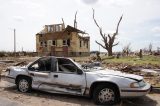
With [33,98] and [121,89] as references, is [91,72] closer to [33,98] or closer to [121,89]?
[121,89]

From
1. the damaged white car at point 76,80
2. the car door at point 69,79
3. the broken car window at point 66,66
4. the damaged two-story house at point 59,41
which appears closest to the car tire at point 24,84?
the damaged white car at point 76,80

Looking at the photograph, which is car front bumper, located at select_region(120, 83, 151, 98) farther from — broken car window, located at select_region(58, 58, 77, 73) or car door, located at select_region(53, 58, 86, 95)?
broken car window, located at select_region(58, 58, 77, 73)

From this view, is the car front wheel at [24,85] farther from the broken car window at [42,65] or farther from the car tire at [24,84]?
the broken car window at [42,65]

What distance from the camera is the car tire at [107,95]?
28.9 feet

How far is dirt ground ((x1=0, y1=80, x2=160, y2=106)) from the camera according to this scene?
29.9 feet

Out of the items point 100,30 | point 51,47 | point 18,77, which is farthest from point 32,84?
point 51,47

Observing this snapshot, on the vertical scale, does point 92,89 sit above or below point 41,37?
below

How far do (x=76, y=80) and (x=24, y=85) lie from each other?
7.98 feet

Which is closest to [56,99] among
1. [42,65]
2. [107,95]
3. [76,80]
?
[76,80]

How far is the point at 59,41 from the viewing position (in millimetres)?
49344

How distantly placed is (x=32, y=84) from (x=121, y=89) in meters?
3.60

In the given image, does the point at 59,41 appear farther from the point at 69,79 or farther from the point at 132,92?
the point at 132,92

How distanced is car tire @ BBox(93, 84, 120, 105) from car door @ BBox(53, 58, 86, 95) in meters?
0.65

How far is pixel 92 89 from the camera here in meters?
9.24
